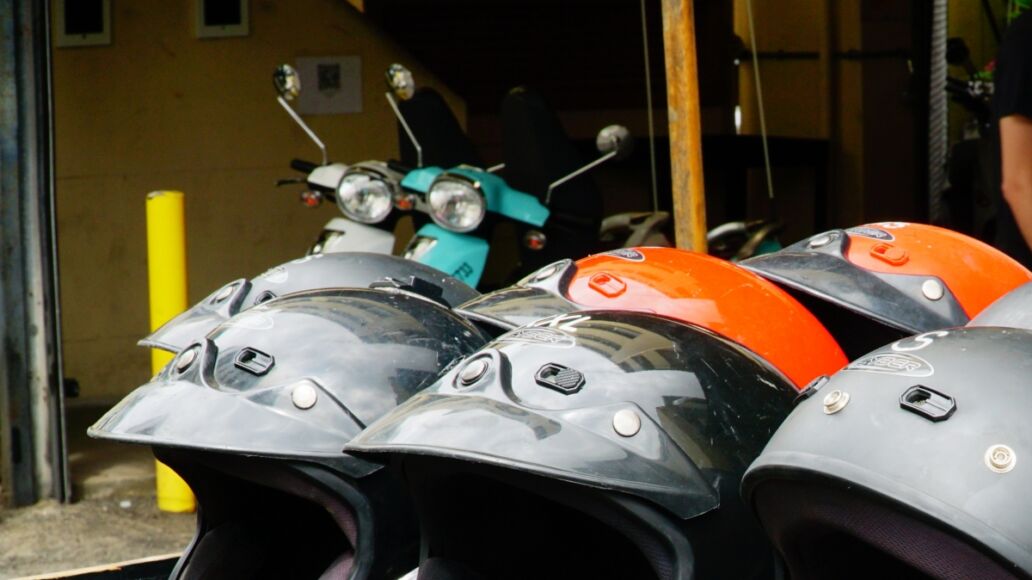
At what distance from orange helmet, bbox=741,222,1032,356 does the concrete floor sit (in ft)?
9.11

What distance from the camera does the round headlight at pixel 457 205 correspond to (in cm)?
557

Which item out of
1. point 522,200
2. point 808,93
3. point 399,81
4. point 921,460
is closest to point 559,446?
point 921,460

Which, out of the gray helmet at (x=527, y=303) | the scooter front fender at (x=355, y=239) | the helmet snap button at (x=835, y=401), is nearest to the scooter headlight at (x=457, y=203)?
the scooter front fender at (x=355, y=239)

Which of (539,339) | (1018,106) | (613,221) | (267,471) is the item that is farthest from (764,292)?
(613,221)

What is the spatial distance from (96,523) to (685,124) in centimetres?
276

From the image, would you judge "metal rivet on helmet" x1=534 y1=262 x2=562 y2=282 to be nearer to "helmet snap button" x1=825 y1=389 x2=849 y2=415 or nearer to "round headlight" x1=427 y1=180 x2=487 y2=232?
"helmet snap button" x1=825 y1=389 x2=849 y2=415

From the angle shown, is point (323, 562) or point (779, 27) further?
point (779, 27)

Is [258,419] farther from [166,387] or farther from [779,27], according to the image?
[779,27]

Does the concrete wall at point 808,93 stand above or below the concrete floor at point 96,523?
above

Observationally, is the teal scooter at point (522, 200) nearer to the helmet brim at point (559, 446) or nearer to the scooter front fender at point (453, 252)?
the scooter front fender at point (453, 252)

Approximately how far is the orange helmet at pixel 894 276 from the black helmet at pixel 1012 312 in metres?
0.47

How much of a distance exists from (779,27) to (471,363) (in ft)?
23.0

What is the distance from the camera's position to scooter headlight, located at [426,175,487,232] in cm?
557

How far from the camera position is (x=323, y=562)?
9.69 feet
